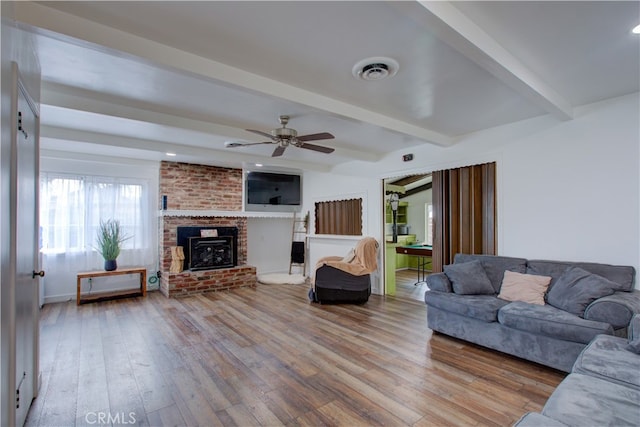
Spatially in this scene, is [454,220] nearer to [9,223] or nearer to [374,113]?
[374,113]

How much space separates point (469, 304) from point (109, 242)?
5.55m

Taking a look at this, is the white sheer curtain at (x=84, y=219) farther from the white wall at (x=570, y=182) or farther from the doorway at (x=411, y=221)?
the white wall at (x=570, y=182)

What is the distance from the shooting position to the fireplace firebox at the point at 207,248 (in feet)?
19.5

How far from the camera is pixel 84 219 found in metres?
5.25

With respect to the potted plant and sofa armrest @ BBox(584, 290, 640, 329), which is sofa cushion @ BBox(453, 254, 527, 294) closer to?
sofa armrest @ BBox(584, 290, 640, 329)

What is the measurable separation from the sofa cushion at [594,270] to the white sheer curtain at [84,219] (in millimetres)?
6223

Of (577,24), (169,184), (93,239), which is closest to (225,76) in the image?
(577,24)

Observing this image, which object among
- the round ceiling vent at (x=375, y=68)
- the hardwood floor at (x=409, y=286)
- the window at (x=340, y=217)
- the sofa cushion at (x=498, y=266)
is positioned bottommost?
the hardwood floor at (x=409, y=286)

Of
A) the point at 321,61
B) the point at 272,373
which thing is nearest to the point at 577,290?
the point at 272,373

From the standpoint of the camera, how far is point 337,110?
118 inches

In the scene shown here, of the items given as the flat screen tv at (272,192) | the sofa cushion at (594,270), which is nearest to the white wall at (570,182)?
the sofa cushion at (594,270)

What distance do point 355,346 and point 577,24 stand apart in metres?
3.16

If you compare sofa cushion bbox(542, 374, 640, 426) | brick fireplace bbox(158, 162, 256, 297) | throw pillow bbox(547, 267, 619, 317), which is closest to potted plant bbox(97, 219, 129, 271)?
brick fireplace bbox(158, 162, 256, 297)

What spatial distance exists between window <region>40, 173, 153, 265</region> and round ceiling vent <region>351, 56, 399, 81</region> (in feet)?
16.5
